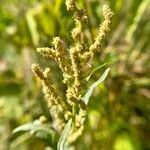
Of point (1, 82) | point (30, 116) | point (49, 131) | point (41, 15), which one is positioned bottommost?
point (49, 131)

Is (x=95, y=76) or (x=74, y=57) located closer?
(x=74, y=57)

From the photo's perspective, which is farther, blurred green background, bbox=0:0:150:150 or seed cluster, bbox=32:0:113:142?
blurred green background, bbox=0:0:150:150

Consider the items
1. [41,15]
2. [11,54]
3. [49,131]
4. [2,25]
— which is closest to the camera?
[49,131]

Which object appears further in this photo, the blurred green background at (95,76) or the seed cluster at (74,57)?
the blurred green background at (95,76)

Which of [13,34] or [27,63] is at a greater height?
[13,34]

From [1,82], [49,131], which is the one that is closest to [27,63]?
[1,82]

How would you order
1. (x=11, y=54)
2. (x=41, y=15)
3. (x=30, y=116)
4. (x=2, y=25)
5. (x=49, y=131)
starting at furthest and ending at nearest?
(x=11, y=54), (x=2, y=25), (x=41, y=15), (x=30, y=116), (x=49, y=131)

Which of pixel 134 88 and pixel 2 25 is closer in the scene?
pixel 134 88

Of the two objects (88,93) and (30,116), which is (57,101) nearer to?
(88,93)
